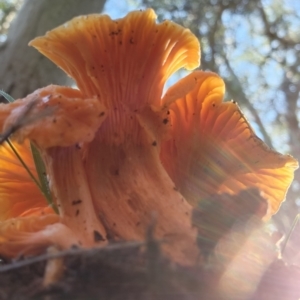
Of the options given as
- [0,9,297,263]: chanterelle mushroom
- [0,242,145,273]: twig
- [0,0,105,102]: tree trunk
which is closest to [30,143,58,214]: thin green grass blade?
[0,9,297,263]: chanterelle mushroom

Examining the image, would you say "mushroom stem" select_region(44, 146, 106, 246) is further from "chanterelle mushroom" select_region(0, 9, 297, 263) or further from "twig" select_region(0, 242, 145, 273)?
"twig" select_region(0, 242, 145, 273)

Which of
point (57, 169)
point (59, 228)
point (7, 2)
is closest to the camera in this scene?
point (59, 228)

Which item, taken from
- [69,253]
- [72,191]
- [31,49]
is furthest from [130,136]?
[31,49]

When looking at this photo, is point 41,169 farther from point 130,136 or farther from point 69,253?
point 69,253

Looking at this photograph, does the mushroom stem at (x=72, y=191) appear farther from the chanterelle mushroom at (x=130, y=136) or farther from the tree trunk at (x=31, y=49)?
the tree trunk at (x=31, y=49)

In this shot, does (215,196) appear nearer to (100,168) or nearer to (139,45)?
(100,168)

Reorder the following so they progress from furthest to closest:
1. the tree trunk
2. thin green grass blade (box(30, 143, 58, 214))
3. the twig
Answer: the tree trunk < thin green grass blade (box(30, 143, 58, 214)) < the twig

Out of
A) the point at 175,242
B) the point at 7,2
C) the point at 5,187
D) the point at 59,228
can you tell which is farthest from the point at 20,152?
the point at 7,2
